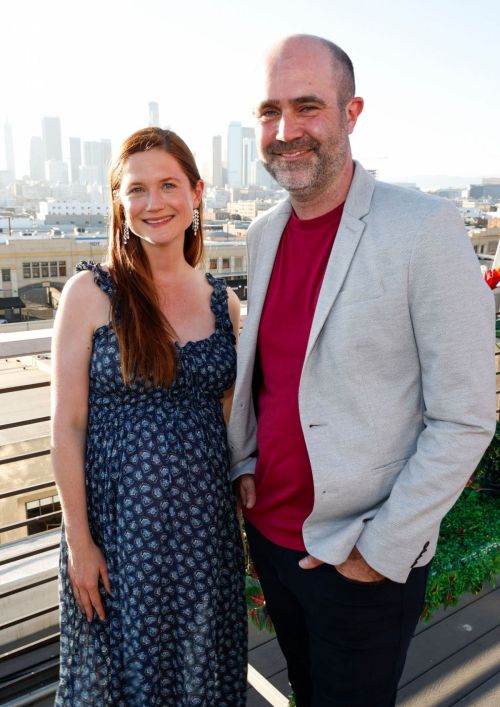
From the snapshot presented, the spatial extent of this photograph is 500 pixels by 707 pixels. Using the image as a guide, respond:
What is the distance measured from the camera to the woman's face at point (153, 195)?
162 centimetres

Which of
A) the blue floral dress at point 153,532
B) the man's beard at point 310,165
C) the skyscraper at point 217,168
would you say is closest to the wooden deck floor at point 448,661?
the blue floral dress at point 153,532

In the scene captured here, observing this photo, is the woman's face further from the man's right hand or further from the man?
the man's right hand

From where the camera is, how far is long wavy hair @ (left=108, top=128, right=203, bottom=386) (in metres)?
1.54

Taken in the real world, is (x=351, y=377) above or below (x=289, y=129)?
below

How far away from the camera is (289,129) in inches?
52.7

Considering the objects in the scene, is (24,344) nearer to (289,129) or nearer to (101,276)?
(101,276)

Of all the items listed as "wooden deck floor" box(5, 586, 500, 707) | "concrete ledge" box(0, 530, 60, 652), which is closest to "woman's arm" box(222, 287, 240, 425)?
"wooden deck floor" box(5, 586, 500, 707)

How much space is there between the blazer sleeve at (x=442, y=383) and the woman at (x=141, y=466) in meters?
0.55

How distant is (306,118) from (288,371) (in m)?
0.58

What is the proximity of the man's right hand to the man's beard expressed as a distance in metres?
0.76

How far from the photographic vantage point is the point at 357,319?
4.16ft

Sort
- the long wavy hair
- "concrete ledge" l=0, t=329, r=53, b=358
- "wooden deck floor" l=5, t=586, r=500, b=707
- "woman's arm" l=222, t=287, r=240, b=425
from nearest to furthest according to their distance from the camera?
the long wavy hair < "woman's arm" l=222, t=287, r=240, b=425 < "concrete ledge" l=0, t=329, r=53, b=358 < "wooden deck floor" l=5, t=586, r=500, b=707

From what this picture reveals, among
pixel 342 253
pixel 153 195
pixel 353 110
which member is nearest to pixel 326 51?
pixel 353 110

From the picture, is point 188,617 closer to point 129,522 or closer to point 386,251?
point 129,522
